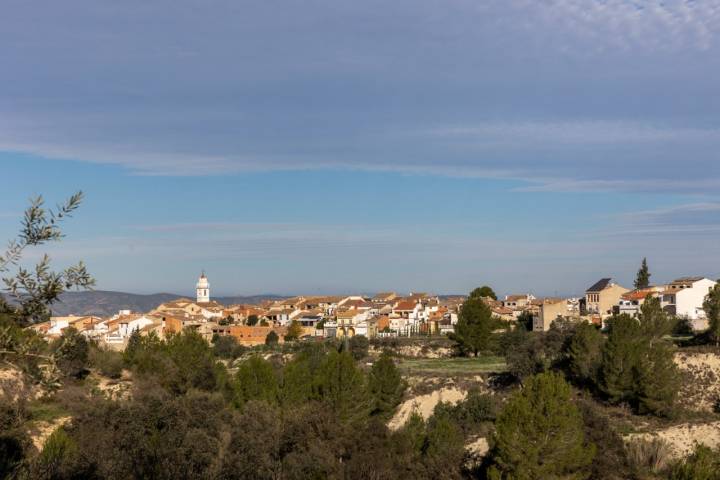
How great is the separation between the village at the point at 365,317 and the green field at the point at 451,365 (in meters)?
13.0

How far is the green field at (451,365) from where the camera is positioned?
185ft

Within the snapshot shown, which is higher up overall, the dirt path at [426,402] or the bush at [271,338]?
the bush at [271,338]

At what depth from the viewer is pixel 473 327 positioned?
71.3m

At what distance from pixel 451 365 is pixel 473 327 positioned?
29.6 ft

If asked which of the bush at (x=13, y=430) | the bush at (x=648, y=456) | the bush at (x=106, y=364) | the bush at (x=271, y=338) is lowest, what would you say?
the bush at (x=648, y=456)

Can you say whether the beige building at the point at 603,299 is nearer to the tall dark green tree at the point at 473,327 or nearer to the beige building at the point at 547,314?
the beige building at the point at 547,314

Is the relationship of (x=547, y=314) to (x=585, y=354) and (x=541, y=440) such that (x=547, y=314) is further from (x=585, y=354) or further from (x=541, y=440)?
(x=541, y=440)

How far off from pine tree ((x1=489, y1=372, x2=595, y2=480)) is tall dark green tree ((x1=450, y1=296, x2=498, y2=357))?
39689 mm

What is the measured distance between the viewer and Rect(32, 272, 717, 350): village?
82.2 metres

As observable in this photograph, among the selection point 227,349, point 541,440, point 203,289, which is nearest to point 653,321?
point 541,440

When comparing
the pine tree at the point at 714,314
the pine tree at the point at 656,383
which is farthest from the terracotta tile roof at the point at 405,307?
the pine tree at the point at 656,383

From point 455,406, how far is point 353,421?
32.0 ft

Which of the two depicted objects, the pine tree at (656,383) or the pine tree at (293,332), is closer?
the pine tree at (656,383)

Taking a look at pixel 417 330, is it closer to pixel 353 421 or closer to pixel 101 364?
pixel 101 364
